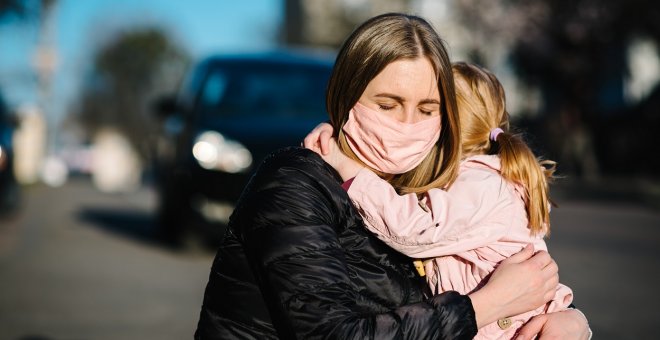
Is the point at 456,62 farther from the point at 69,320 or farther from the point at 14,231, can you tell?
the point at 14,231

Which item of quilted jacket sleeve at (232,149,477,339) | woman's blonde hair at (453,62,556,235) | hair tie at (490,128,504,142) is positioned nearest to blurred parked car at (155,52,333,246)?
woman's blonde hair at (453,62,556,235)

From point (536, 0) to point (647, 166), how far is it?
7.09 meters

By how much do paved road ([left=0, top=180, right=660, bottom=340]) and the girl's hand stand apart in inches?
140

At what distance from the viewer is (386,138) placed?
94.7 inches

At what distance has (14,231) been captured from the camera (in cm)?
1279

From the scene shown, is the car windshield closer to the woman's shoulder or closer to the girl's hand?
the girl's hand

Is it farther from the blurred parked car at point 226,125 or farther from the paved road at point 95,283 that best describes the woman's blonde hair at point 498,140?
the blurred parked car at point 226,125

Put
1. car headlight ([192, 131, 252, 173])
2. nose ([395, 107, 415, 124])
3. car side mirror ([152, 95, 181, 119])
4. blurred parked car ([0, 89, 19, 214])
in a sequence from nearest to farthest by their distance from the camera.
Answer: nose ([395, 107, 415, 124]) → car headlight ([192, 131, 252, 173]) → car side mirror ([152, 95, 181, 119]) → blurred parked car ([0, 89, 19, 214])

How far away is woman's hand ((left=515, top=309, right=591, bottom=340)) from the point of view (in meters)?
2.43

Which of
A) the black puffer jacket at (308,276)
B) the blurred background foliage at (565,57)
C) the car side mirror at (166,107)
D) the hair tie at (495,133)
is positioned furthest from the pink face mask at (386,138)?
the blurred background foliage at (565,57)

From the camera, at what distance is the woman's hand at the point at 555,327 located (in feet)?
7.98

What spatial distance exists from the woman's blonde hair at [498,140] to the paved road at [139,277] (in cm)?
341

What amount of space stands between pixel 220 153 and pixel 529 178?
21.1ft

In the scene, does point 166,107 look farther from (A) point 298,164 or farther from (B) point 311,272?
(B) point 311,272
